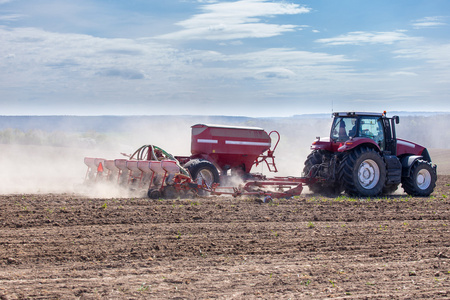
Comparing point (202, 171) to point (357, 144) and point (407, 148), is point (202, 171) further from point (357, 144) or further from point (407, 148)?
point (407, 148)

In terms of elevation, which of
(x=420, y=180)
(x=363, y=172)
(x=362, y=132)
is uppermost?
(x=362, y=132)

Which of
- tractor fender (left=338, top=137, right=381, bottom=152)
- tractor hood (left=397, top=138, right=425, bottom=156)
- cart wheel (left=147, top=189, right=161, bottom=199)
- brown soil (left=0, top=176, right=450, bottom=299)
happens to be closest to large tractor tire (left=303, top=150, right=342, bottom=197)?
tractor fender (left=338, top=137, right=381, bottom=152)

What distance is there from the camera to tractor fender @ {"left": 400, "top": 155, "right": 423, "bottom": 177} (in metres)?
14.2

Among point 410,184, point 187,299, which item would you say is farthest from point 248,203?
point 187,299

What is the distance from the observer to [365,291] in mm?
5664

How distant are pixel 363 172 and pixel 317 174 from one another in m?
1.29

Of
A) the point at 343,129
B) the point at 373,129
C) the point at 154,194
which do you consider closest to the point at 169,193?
the point at 154,194

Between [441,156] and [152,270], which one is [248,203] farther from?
[441,156]

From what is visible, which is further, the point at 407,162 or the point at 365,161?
the point at 407,162

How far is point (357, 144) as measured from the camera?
13281mm

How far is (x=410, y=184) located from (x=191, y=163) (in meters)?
5.96

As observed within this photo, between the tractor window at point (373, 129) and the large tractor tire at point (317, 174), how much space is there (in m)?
1.15

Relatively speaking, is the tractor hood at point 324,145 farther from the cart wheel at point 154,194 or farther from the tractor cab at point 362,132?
the cart wheel at point 154,194

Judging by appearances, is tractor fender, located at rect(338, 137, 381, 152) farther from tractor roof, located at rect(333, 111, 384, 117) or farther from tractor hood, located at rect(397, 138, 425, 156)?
tractor hood, located at rect(397, 138, 425, 156)
